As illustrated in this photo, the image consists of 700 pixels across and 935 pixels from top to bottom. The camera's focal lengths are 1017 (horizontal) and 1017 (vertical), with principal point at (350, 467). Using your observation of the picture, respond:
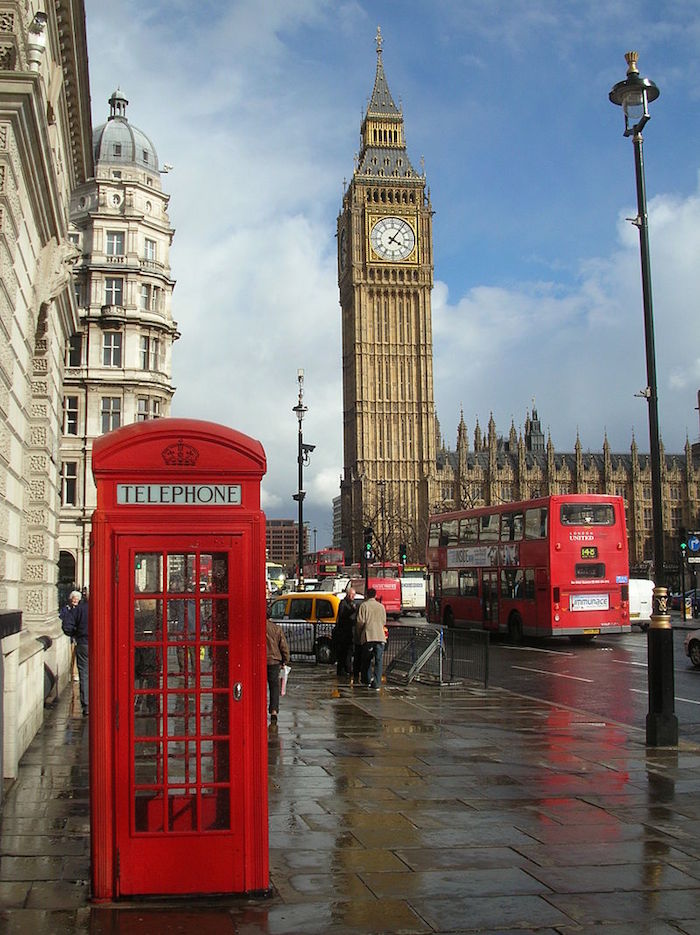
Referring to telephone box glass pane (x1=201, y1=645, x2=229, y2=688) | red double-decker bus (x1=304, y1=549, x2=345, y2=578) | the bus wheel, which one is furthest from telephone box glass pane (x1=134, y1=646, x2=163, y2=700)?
red double-decker bus (x1=304, y1=549, x2=345, y2=578)

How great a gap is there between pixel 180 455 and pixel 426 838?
321 cm

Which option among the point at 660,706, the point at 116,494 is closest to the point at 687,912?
the point at 116,494

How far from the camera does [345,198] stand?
11731 centimetres

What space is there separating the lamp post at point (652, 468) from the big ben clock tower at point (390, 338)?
97.7 metres

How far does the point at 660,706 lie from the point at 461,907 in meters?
6.32

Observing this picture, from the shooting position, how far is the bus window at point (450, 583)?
34.2 meters

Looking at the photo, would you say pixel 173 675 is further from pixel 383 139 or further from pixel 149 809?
pixel 383 139

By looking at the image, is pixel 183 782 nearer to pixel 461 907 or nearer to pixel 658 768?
pixel 461 907

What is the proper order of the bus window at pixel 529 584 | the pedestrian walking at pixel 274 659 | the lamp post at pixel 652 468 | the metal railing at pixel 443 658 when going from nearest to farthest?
1. the lamp post at pixel 652 468
2. the pedestrian walking at pixel 274 659
3. the metal railing at pixel 443 658
4. the bus window at pixel 529 584

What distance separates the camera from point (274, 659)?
12.7 meters

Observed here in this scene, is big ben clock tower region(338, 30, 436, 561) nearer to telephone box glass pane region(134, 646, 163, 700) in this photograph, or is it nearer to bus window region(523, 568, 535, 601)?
bus window region(523, 568, 535, 601)

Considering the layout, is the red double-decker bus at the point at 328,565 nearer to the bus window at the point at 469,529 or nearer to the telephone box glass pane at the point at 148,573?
the bus window at the point at 469,529

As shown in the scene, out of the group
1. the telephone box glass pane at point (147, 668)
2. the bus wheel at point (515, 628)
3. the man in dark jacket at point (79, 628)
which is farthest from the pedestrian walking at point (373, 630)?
→ the bus wheel at point (515, 628)

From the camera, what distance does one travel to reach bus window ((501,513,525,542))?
29266 millimetres
